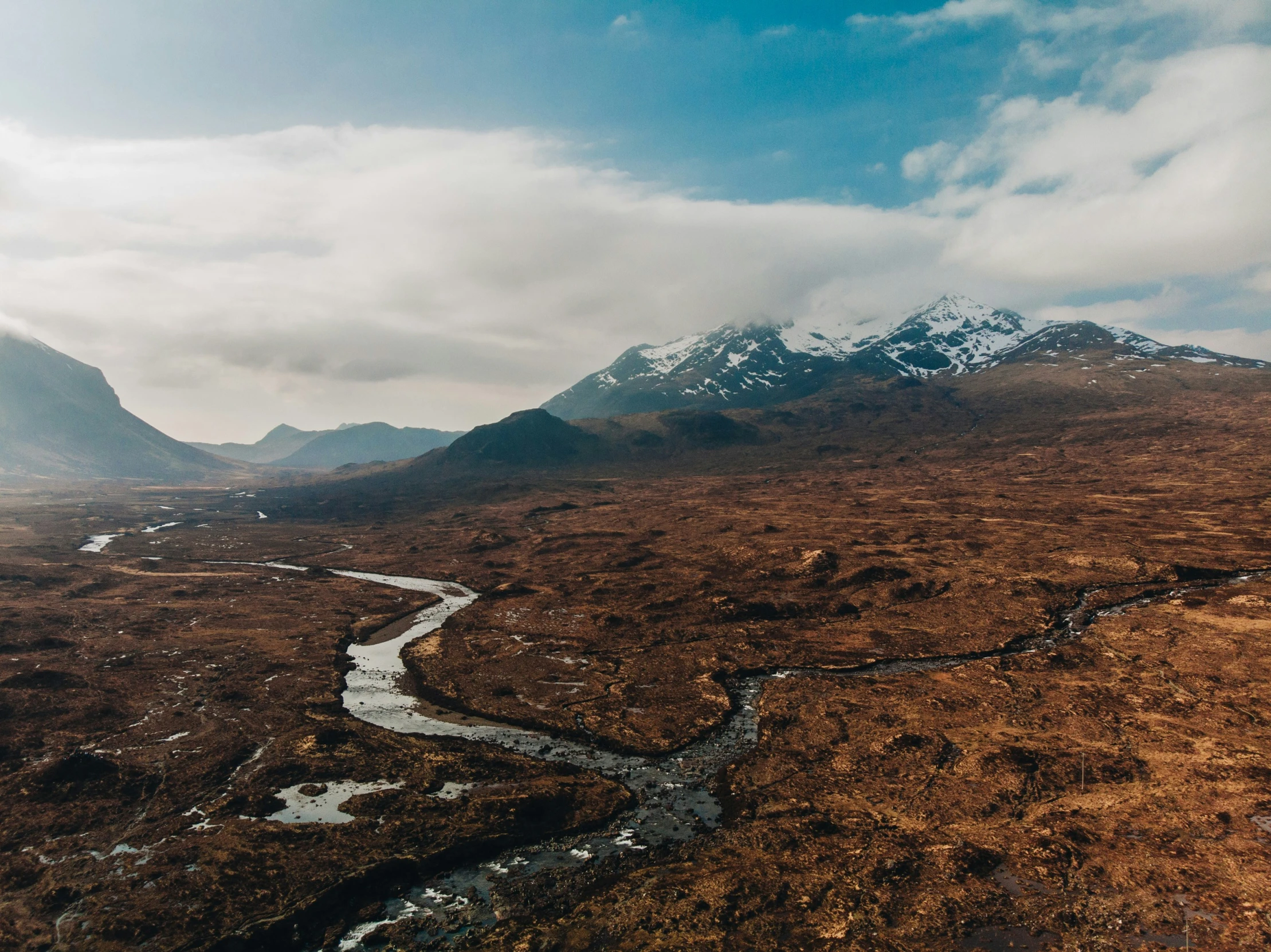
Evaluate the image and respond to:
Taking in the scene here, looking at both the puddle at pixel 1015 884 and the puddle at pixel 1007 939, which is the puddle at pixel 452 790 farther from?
the puddle at pixel 1015 884

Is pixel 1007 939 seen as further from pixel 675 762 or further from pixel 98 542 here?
pixel 98 542

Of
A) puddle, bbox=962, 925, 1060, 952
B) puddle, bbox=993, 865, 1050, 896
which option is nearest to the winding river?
puddle, bbox=962, 925, 1060, 952

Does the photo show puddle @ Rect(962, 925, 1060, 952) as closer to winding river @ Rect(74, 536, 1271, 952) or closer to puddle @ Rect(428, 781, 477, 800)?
winding river @ Rect(74, 536, 1271, 952)

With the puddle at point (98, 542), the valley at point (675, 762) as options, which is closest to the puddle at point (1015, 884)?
the valley at point (675, 762)

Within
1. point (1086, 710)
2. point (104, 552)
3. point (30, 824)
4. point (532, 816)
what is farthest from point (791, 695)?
point (104, 552)

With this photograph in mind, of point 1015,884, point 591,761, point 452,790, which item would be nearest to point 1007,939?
point 1015,884

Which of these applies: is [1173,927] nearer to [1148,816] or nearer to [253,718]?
[1148,816]

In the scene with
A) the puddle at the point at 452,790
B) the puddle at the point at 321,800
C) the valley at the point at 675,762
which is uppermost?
the valley at the point at 675,762
